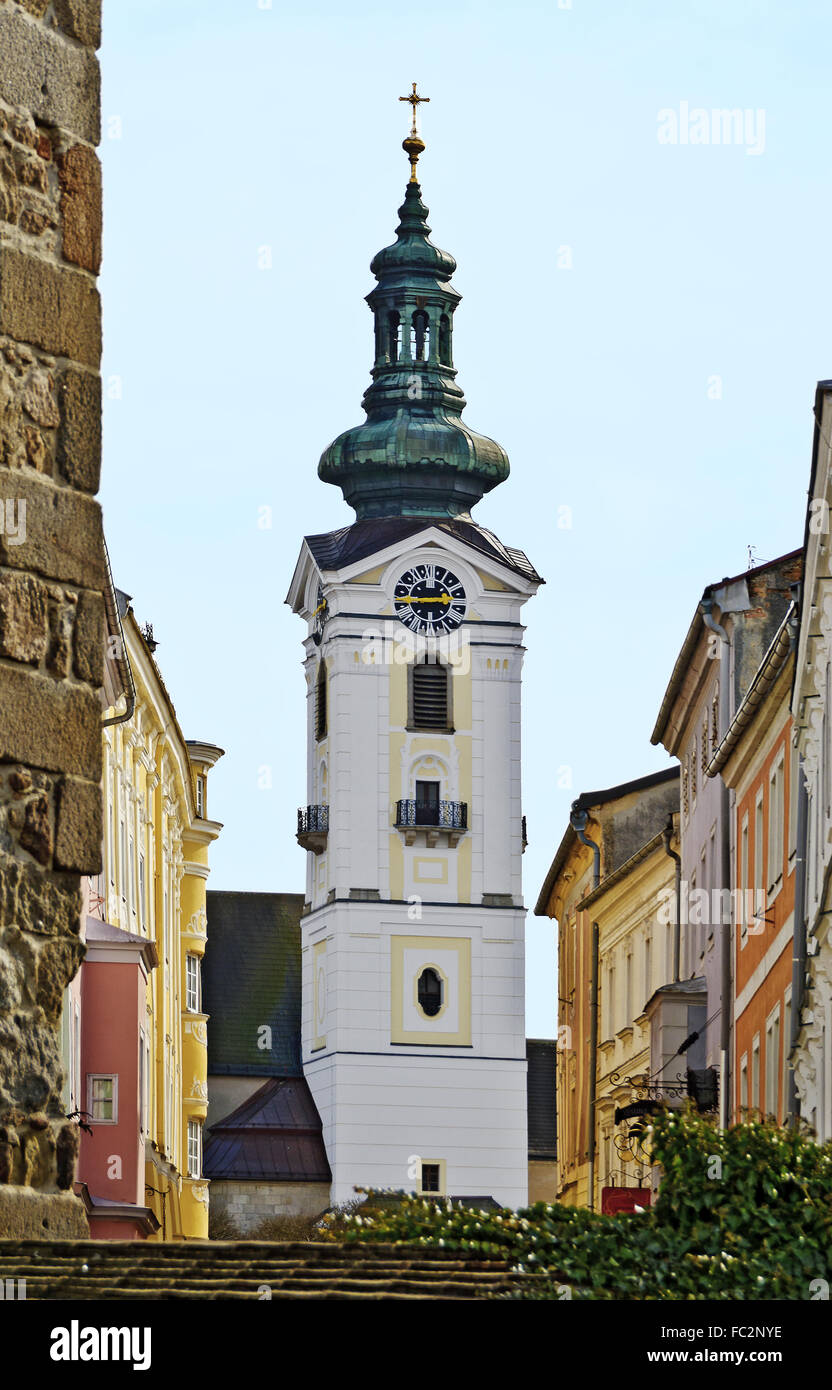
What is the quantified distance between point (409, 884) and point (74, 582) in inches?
3045

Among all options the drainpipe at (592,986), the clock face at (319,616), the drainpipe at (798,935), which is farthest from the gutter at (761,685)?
the clock face at (319,616)

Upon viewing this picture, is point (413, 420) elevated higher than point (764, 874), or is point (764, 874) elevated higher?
point (413, 420)

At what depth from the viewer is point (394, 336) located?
307 feet

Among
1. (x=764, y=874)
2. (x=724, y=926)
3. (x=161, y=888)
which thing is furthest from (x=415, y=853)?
(x=764, y=874)

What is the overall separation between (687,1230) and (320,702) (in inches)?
3030

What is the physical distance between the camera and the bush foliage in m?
10.7

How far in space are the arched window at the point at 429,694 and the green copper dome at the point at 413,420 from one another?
228 inches

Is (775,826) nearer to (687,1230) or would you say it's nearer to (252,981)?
(687,1230)

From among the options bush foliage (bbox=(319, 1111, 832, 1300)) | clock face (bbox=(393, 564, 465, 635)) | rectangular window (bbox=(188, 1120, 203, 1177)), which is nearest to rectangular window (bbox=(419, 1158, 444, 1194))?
clock face (bbox=(393, 564, 465, 635))

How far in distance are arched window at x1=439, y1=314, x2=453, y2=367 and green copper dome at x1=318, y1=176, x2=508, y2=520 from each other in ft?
0.10

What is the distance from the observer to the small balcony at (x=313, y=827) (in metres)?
86.7

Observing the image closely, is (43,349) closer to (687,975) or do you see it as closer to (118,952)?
(118,952)

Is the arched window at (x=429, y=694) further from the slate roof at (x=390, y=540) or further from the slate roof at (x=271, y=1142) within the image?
the slate roof at (x=271, y=1142)

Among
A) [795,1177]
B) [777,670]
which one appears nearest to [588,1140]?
[777,670]
